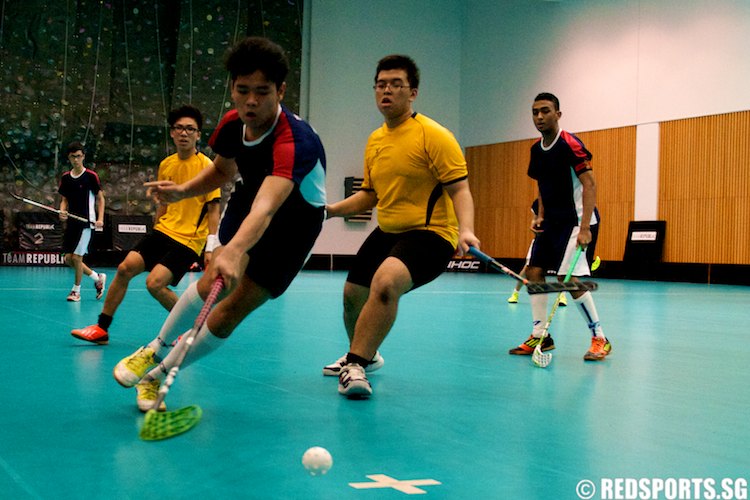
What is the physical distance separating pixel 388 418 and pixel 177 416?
946 mm

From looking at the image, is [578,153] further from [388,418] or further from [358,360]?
[388,418]

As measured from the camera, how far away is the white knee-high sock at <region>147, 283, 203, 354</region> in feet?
13.0

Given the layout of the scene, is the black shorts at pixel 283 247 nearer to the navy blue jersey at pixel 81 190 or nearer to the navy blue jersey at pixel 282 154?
the navy blue jersey at pixel 282 154

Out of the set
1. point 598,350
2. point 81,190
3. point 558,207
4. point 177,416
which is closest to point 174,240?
point 558,207

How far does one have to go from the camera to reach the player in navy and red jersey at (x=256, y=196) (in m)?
3.57

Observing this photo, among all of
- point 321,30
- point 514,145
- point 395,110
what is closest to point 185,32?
point 321,30

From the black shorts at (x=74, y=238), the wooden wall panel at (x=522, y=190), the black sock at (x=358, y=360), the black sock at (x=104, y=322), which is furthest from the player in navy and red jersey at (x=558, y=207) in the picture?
the wooden wall panel at (x=522, y=190)

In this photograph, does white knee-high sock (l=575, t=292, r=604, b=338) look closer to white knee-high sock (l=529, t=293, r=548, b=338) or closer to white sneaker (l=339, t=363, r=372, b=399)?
white knee-high sock (l=529, t=293, r=548, b=338)

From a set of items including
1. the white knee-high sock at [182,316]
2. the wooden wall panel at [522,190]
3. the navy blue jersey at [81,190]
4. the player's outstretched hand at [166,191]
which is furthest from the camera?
the wooden wall panel at [522,190]

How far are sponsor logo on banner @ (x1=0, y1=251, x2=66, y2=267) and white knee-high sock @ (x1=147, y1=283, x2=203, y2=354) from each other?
16898mm

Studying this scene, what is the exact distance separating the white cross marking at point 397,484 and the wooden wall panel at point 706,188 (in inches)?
658

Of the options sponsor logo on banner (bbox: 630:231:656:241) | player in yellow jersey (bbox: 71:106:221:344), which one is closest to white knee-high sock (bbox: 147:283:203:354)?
player in yellow jersey (bbox: 71:106:221:344)

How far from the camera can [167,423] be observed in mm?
3307

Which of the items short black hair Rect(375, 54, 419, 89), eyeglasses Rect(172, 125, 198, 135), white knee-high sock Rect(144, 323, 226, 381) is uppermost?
short black hair Rect(375, 54, 419, 89)
